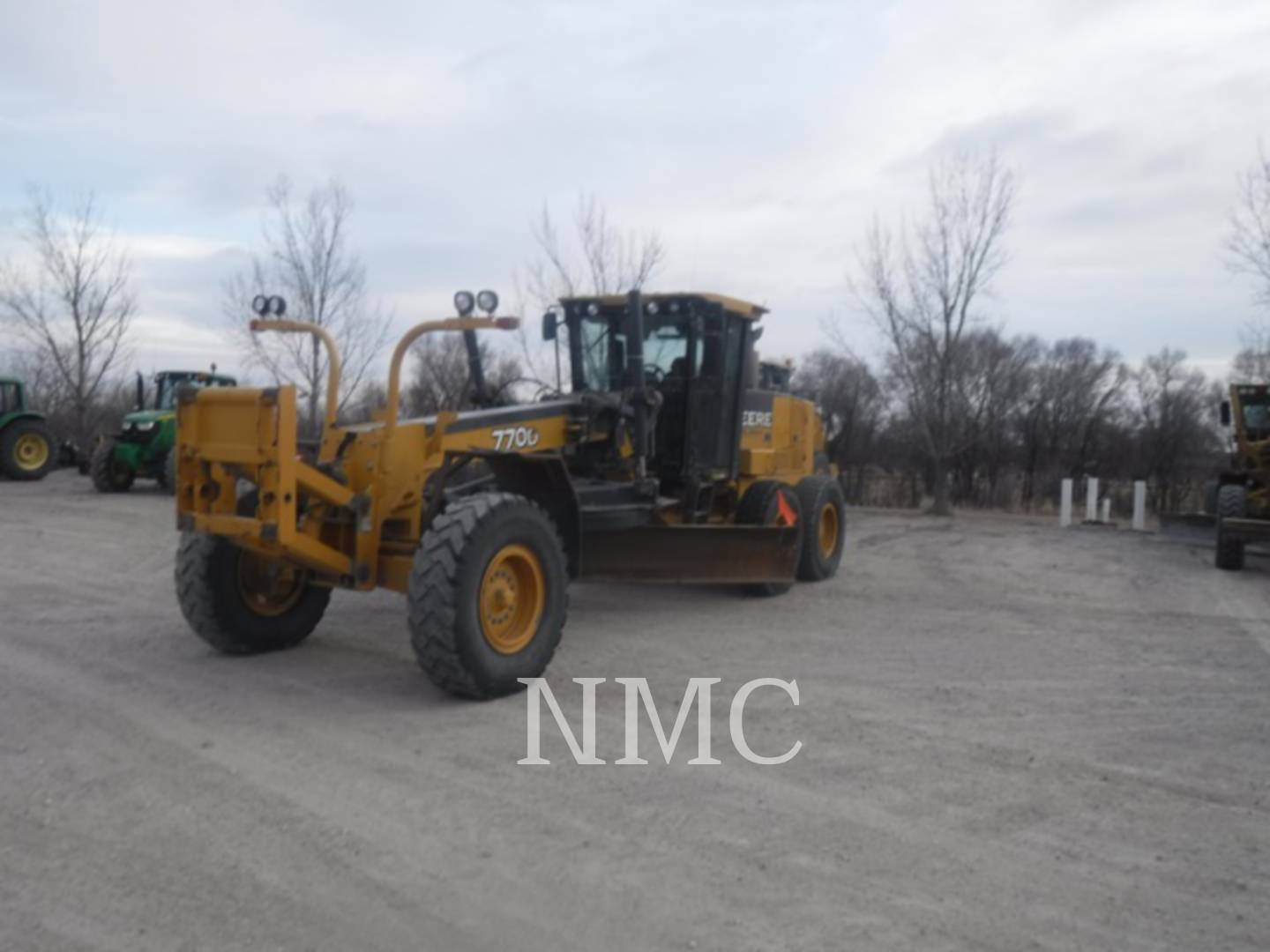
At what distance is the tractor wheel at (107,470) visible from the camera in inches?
802

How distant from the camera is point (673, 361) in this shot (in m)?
9.50

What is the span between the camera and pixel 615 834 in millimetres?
4371

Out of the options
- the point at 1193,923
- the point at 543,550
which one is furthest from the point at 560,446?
the point at 1193,923

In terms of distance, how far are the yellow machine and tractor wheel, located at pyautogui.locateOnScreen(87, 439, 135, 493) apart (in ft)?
46.0

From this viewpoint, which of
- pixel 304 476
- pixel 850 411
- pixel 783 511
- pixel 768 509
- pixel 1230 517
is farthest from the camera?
pixel 850 411

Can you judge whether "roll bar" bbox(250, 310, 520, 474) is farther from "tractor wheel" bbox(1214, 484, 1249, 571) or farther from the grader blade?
"tractor wheel" bbox(1214, 484, 1249, 571)

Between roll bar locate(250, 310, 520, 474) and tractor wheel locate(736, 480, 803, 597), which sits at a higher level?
roll bar locate(250, 310, 520, 474)

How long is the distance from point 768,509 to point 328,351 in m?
4.78

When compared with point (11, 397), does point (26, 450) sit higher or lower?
lower

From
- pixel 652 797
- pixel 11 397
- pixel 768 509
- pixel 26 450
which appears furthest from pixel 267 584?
pixel 11 397

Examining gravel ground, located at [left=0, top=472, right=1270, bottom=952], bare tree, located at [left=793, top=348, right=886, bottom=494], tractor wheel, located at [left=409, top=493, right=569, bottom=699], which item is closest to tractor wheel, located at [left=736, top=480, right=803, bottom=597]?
gravel ground, located at [left=0, top=472, right=1270, bottom=952]

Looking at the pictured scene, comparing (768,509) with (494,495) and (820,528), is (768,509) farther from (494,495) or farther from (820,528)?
(494,495)

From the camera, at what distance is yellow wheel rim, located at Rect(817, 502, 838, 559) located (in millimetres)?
11523

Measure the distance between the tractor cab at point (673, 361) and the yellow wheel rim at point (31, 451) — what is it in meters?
17.7
